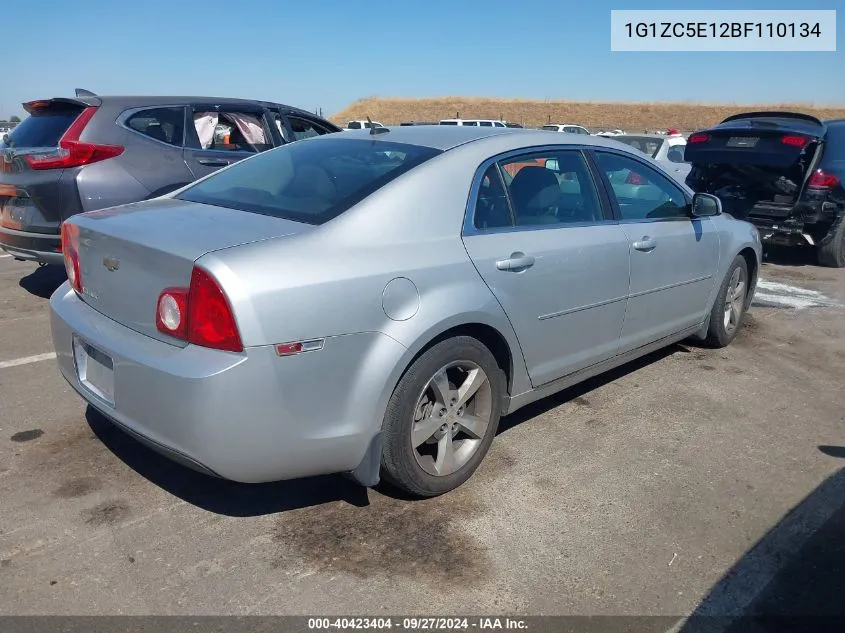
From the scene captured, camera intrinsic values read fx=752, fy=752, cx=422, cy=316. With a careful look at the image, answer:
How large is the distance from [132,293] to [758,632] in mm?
2564

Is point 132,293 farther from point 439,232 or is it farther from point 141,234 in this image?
point 439,232

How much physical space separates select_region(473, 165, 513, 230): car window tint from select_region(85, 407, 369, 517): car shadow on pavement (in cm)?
133

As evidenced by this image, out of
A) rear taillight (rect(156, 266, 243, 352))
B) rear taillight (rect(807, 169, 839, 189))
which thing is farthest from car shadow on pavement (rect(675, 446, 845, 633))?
rear taillight (rect(807, 169, 839, 189))

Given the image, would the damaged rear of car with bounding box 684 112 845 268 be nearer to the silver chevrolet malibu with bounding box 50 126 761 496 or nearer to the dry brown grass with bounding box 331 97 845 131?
the silver chevrolet malibu with bounding box 50 126 761 496

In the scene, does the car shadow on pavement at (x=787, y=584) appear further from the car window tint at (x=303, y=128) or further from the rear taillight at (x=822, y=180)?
the rear taillight at (x=822, y=180)

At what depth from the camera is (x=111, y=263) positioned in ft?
10.0

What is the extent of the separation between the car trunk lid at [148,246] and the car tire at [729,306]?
346 centimetres

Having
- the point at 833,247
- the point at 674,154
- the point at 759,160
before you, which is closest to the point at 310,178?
the point at 759,160

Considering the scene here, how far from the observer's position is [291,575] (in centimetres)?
273

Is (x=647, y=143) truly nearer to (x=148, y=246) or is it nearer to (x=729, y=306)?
(x=729, y=306)

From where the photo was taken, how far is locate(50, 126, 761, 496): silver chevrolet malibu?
2648 millimetres

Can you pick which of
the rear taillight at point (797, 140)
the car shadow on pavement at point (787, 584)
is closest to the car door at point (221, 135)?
the car shadow on pavement at point (787, 584)

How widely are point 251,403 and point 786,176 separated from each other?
7985 millimetres

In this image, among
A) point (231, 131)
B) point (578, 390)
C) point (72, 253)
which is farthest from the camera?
point (231, 131)
